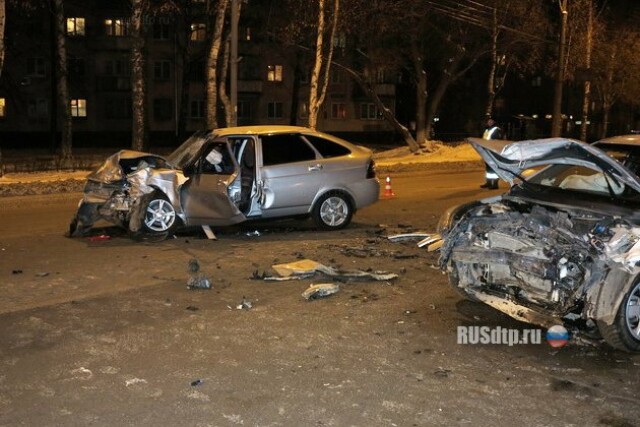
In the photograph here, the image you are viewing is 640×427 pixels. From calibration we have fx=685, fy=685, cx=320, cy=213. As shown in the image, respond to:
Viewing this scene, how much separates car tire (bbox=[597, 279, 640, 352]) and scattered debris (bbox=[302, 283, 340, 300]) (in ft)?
9.00

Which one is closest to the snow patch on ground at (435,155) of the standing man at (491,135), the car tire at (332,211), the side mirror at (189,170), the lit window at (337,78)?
the standing man at (491,135)

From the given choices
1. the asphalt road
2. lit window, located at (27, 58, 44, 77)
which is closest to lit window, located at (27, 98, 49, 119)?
lit window, located at (27, 58, 44, 77)

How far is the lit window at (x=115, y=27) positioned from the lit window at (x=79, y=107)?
5719 mm

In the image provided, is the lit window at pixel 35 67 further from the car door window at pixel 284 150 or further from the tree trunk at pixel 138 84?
the car door window at pixel 284 150

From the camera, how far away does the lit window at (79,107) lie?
2094 inches

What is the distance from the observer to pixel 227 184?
1009cm

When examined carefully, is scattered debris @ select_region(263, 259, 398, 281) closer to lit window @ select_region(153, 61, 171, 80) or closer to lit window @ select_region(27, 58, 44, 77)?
lit window @ select_region(153, 61, 171, 80)

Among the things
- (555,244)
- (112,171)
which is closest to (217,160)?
(112,171)

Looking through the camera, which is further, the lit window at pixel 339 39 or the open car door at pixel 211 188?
the lit window at pixel 339 39

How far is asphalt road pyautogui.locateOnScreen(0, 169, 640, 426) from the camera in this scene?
177 inches

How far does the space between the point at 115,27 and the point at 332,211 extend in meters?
48.0

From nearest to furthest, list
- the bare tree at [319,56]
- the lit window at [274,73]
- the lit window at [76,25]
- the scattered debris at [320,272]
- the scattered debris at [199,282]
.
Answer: the scattered debris at [199,282] → the scattered debris at [320,272] → the bare tree at [319,56] → the lit window at [76,25] → the lit window at [274,73]

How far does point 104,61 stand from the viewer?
2109 inches

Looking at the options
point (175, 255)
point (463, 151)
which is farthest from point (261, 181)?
point (463, 151)
